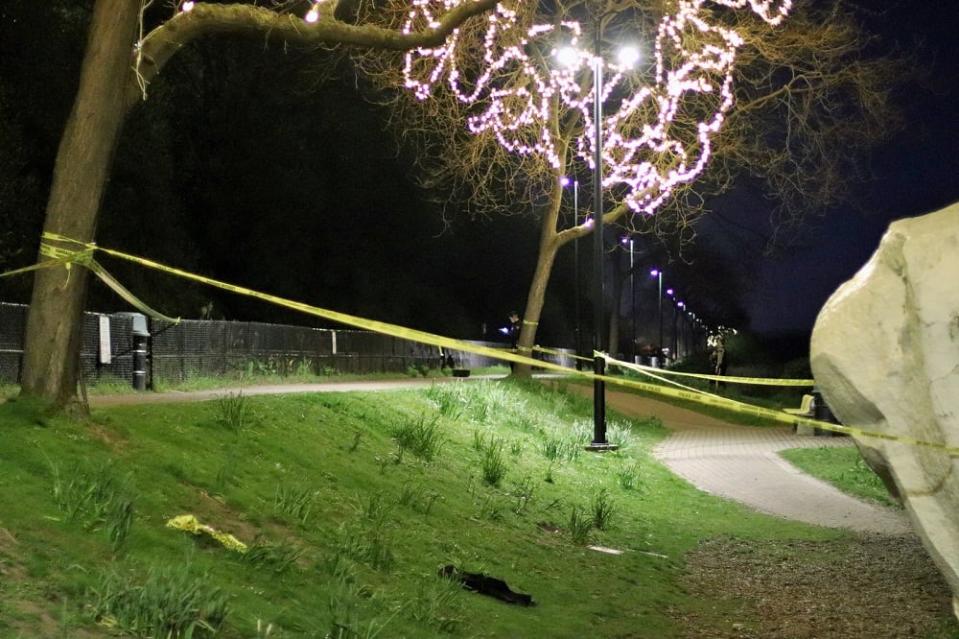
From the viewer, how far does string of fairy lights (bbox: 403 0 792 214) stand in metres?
21.3

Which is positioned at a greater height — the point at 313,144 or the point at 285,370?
the point at 313,144

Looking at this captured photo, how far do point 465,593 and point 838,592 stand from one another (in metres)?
3.74

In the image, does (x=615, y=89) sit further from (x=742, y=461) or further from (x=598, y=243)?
(x=742, y=461)

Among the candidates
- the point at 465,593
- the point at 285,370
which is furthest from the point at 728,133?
the point at 465,593

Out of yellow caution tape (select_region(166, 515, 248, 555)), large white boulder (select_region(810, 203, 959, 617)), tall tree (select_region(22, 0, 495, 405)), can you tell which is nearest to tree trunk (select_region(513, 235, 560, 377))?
tall tree (select_region(22, 0, 495, 405))

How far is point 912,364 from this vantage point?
5516 mm

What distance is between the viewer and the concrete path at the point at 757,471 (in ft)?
46.8

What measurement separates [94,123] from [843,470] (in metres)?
14.3

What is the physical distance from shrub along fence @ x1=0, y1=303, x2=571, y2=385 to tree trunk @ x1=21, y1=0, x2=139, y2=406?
1.68 meters

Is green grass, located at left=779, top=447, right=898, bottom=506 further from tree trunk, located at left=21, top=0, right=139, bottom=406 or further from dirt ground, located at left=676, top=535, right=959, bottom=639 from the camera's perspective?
tree trunk, located at left=21, top=0, right=139, bottom=406

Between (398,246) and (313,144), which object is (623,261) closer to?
(398,246)

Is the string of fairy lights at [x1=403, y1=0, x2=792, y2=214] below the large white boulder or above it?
above

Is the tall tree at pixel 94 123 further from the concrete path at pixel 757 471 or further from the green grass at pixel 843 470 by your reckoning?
the green grass at pixel 843 470

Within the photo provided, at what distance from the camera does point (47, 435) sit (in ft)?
26.0
